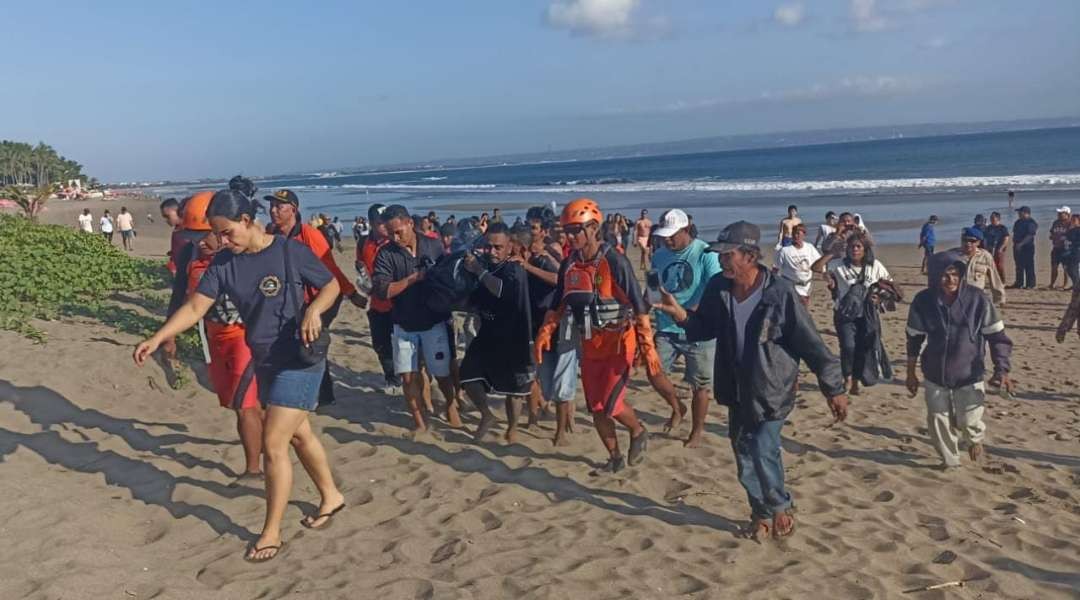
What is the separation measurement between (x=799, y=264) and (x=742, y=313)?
479cm

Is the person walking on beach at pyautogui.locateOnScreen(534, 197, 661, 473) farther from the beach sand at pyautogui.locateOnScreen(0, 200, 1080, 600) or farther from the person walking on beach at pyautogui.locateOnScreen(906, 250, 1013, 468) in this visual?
the person walking on beach at pyautogui.locateOnScreen(906, 250, 1013, 468)

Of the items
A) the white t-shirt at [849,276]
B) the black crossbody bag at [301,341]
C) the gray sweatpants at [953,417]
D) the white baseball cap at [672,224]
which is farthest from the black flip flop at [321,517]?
the white t-shirt at [849,276]

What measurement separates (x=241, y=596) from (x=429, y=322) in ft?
8.77

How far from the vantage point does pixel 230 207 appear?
4.23 m

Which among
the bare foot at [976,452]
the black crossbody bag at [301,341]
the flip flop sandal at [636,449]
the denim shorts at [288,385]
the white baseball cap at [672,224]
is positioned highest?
the white baseball cap at [672,224]

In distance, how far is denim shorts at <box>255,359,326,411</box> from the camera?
437cm

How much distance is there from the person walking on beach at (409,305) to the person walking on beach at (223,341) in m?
1.30

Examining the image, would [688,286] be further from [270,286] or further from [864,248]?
[270,286]

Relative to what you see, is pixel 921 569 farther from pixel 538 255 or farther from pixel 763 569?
pixel 538 255

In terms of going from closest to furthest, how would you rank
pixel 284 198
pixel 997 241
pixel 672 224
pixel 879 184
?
pixel 284 198
pixel 672 224
pixel 997 241
pixel 879 184

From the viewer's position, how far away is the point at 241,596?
412cm

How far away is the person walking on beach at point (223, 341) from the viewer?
4.94m

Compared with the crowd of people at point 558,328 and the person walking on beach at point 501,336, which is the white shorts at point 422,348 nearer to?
the crowd of people at point 558,328

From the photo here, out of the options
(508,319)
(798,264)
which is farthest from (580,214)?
(798,264)
